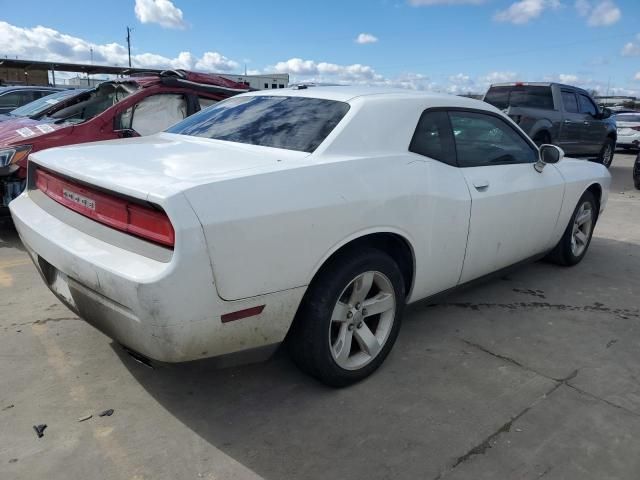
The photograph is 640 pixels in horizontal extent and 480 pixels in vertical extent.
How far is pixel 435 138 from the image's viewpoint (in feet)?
10.4

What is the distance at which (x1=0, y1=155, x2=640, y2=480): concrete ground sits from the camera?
2.22m

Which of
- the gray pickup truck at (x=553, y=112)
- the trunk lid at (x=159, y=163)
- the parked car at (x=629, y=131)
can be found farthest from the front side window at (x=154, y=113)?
the parked car at (x=629, y=131)

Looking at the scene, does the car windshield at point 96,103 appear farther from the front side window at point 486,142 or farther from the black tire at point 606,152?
the black tire at point 606,152

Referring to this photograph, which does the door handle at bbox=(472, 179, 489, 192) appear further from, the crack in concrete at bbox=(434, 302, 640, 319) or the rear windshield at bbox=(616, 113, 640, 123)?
the rear windshield at bbox=(616, 113, 640, 123)

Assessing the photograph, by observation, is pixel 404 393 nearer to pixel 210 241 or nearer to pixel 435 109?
pixel 210 241

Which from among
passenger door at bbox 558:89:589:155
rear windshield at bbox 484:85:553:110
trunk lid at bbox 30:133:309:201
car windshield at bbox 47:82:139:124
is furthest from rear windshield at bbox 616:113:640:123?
trunk lid at bbox 30:133:309:201

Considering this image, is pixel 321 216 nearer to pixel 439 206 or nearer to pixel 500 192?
pixel 439 206

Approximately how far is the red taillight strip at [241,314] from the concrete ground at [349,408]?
284 millimetres

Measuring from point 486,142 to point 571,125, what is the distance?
8.24 meters

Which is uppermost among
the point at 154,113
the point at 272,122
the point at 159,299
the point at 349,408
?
the point at 272,122

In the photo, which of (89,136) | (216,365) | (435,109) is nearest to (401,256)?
(435,109)

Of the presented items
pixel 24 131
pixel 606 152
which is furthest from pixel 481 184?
pixel 606 152

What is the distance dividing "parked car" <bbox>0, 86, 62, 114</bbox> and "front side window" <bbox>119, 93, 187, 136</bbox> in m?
6.85

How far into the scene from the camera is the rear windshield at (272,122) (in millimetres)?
2834
